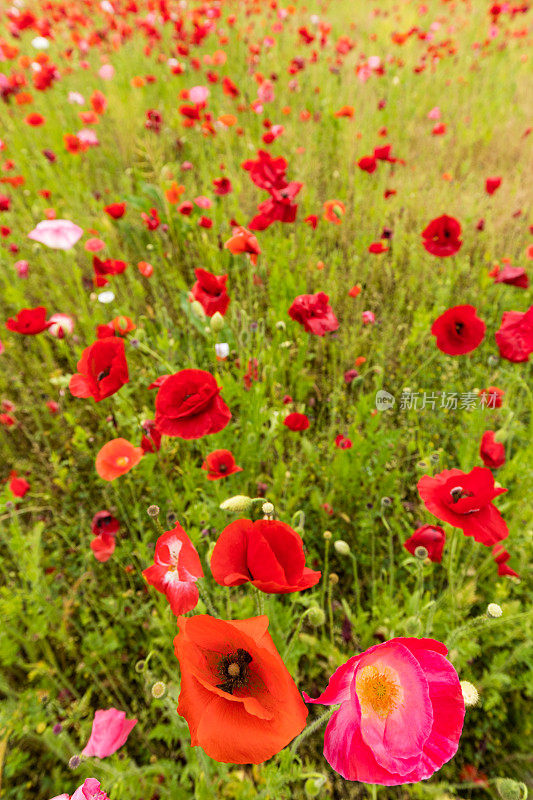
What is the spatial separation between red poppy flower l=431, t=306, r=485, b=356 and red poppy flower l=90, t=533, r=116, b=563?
1.47m

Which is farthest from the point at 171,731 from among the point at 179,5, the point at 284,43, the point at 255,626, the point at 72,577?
the point at 179,5

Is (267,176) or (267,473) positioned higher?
(267,176)

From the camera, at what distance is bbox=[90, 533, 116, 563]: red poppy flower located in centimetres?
154

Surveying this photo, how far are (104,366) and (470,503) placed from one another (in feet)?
3.49

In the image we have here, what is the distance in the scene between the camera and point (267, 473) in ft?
6.45

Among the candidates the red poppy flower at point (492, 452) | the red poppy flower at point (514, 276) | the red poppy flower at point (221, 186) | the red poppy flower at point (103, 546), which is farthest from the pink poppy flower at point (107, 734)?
the red poppy flower at point (221, 186)

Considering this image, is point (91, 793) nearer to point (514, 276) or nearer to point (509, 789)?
point (509, 789)

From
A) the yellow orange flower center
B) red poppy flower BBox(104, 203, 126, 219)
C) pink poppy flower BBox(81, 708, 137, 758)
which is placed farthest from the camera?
red poppy flower BBox(104, 203, 126, 219)

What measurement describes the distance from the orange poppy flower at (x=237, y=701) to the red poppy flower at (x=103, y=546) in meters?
0.98

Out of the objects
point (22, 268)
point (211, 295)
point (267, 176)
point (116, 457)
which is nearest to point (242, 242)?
point (211, 295)

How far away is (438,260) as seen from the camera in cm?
292

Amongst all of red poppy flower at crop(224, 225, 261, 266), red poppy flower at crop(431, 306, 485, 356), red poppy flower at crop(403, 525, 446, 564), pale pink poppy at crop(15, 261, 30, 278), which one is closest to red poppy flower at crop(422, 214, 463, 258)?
red poppy flower at crop(431, 306, 485, 356)

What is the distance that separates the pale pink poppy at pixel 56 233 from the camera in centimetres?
223

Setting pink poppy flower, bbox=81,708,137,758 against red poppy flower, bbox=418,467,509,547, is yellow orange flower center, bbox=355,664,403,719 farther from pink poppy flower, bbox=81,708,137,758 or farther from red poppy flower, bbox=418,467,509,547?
pink poppy flower, bbox=81,708,137,758
